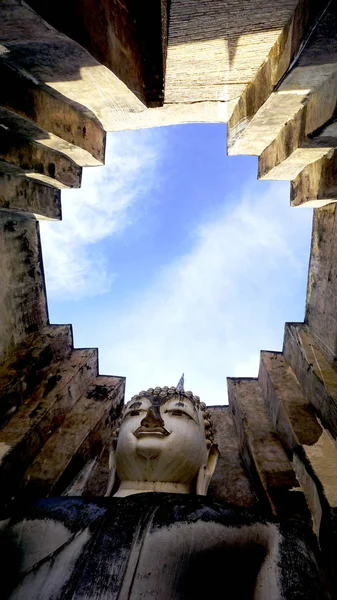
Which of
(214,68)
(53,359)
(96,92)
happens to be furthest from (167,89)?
(53,359)

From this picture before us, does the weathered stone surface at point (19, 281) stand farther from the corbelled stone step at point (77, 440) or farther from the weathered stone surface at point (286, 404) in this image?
the weathered stone surface at point (286, 404)

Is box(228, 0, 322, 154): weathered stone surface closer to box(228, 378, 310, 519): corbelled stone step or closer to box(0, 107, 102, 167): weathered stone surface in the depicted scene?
box(0, 107, 102, 167): weathered stone surface

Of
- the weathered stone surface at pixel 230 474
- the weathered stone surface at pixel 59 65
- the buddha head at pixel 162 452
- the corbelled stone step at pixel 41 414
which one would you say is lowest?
the weathered stone surface at pixel 230 474

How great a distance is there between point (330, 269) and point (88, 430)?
356 centimetres

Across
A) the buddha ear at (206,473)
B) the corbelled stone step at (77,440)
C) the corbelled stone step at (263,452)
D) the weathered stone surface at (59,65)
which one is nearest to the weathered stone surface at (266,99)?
the weathered stone surface at (59,65)

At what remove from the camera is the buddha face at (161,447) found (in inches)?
111

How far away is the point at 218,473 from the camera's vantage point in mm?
4352

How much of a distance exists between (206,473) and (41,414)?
2124 millimetres

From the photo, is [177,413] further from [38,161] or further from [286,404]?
[38,161]

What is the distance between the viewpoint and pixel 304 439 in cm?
364

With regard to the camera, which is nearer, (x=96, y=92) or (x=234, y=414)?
(x=96, y=92)

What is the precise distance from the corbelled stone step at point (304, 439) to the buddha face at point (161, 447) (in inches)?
38.8

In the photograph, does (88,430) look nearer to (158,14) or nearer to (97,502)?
(97,502)

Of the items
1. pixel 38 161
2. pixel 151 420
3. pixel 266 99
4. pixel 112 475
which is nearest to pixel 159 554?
pixel 151 420
